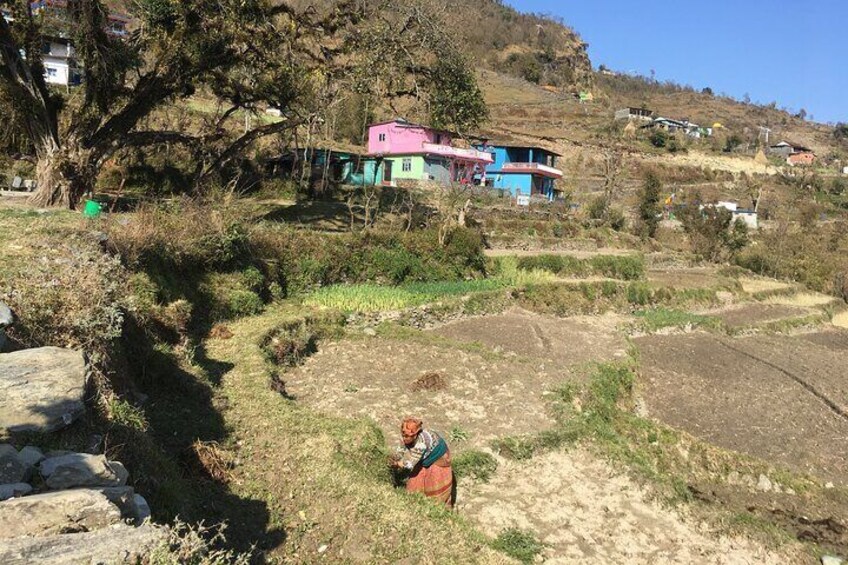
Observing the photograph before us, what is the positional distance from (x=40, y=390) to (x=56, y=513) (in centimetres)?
210

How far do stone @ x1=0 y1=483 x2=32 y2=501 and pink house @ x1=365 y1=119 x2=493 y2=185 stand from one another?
122 ft

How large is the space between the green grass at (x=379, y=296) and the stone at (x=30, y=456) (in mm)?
11389

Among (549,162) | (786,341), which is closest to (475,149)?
(549,162)

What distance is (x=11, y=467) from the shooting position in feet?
13.5

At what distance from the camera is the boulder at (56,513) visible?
343 cm

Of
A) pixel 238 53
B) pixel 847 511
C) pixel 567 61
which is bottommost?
pixel 847 511

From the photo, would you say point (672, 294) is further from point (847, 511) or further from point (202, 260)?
point (202, 260)

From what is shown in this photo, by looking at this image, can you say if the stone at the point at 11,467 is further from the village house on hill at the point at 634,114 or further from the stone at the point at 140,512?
the village house on hill at the point at 634,114

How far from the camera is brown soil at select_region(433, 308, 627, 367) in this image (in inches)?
596

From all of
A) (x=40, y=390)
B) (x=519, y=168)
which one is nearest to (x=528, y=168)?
(x=519, y=168)

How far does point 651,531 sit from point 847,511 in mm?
4921

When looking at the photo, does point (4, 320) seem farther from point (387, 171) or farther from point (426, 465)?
point (387, 171)

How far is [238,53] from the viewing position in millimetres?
18781

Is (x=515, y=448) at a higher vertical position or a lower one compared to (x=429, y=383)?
lower
